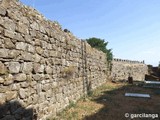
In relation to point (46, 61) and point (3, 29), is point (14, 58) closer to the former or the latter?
point (3, 29)

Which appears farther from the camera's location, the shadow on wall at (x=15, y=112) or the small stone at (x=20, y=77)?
the small stone at (x=20, y=77)

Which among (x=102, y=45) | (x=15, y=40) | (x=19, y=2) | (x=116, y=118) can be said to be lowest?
(x=116, y=118)

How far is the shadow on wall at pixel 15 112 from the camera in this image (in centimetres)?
421

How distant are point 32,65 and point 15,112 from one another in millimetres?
1293

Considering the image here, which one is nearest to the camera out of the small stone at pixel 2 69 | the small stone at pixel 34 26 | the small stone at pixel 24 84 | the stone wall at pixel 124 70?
the small stone at pixel 2 69

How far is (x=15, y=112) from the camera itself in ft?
15.2

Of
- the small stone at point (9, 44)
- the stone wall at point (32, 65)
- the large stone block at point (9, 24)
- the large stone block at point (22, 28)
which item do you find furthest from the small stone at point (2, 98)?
the large stone block at point (22, 28)

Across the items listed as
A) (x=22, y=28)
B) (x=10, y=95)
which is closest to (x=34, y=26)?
(x=22, y=28)

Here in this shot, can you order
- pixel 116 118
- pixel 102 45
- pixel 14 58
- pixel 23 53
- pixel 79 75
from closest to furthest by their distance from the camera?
pixel 14 58 → pixel 23 53 → pixel 116 118 → pixel 79 75 → pixel 102 45

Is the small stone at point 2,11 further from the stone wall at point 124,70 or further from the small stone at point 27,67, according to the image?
the stone wall at point 124,70

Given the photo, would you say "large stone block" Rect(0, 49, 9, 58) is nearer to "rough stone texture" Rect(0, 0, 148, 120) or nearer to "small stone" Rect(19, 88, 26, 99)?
"rough stone texture" Rect(0, 0, 148, 120)

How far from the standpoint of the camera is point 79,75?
9828 mm

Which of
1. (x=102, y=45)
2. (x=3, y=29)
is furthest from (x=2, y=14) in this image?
(x=102, y=45)

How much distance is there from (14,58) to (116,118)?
415 cm
